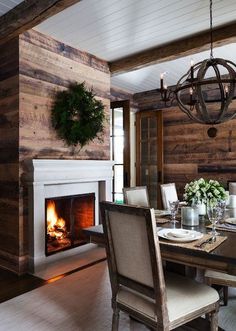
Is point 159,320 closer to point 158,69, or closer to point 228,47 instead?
point 228,47

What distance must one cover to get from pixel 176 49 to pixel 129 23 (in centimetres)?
83

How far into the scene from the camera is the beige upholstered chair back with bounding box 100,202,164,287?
1442 mm

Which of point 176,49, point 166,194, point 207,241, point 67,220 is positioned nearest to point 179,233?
point 207,241

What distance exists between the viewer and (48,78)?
3.38m

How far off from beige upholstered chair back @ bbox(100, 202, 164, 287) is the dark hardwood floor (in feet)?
4.66

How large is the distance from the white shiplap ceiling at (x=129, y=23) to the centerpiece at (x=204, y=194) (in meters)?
1.75

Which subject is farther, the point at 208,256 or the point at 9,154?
the point at 9,154

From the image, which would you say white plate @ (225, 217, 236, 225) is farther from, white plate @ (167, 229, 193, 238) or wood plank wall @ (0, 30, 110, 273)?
wood plank wall @ (0, 30, 110, 273)

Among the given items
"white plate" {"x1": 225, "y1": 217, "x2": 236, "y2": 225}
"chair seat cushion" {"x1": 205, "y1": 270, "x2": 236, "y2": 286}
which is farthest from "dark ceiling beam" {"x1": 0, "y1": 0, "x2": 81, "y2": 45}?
"chair seat cushion" {"x1": 205, "y1": 270, "x2": 236, "y2": 286}

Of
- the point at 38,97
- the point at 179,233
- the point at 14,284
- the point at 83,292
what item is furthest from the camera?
the point at 38,97

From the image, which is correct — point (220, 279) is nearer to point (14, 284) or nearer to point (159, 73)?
point (14, 284)

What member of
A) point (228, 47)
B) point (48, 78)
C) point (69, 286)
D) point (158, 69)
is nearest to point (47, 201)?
point (69, 286)

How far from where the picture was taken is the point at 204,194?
7.79 ft

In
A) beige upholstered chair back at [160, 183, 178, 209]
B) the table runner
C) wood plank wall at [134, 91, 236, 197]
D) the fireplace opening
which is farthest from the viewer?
wood plank wall at [134, 91, 236, 197]
